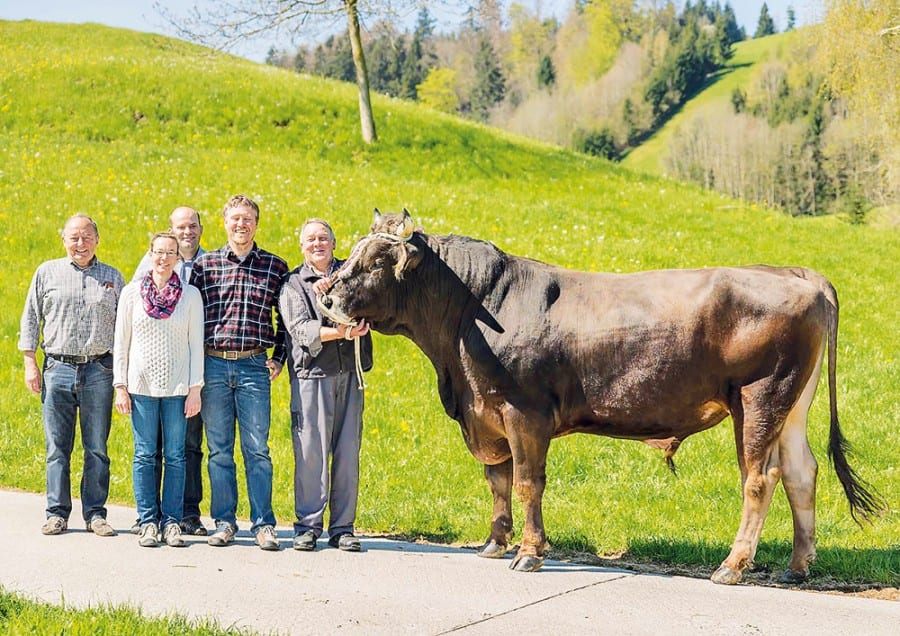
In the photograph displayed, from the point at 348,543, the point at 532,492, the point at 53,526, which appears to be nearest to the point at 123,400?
the point at 53,526

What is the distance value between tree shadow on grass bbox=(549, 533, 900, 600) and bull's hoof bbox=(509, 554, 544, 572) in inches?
28.1

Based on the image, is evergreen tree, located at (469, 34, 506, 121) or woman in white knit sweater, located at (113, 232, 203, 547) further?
evergreen tree, located at (469, 34, 506, 121)

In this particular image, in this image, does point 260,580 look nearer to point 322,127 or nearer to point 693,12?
point 322,127

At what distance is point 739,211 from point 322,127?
1030 centimetres

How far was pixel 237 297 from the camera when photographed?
7.70 metres

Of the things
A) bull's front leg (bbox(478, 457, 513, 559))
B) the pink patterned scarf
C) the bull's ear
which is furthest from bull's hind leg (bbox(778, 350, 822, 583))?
the pink patterned scarf

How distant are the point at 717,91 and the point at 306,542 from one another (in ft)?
438

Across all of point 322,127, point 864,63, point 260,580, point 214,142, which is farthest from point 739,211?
point 260,580

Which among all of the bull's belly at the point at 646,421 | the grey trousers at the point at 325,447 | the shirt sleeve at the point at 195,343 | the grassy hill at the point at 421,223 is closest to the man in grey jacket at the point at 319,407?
the grey trousers at the point at 325,447

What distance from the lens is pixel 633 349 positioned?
6.98 meters

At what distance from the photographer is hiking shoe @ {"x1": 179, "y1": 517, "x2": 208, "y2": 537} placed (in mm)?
8039

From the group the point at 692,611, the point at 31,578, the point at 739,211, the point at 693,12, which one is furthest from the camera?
the point at 693,12

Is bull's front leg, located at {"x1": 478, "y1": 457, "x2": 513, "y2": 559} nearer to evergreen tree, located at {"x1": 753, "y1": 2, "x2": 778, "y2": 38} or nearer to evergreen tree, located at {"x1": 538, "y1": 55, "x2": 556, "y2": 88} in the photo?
evergreen tree, located at {"x1": 538, "y1": 55, "x2": 556, "y2": 88}

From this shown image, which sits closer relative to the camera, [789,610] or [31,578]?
[789,610]
